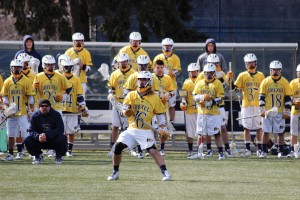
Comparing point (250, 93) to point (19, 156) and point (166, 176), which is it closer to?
point (19, 156)

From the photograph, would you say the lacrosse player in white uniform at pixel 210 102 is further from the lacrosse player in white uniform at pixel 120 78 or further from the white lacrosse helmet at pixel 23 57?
the white lacrosse helmet at pixel 23 57

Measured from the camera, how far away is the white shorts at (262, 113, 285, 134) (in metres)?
24.3

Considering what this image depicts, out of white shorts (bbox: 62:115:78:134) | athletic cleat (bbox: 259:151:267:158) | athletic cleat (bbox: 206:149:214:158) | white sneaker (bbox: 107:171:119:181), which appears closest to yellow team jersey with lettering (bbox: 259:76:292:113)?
athletic cleat (bbox: 259:151:267:158)

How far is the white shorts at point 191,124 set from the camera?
2502 cm

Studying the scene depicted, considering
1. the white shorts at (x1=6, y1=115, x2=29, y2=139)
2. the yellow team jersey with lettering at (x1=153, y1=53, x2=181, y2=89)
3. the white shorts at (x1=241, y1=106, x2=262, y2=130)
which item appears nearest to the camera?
the white shorts at (x1=6, y1=115, x2=29, y2=139)

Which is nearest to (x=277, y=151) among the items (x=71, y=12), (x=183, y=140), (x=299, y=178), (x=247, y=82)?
(x=247, y=82)

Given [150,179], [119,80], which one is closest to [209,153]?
[119,80]

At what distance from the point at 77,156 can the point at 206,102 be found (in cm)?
295

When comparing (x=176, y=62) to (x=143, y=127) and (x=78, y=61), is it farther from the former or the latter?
(x=143, y=127)

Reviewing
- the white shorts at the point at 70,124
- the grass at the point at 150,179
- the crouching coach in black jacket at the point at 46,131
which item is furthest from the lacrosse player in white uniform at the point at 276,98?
the crouching coach in black jacket at the point at 46,131

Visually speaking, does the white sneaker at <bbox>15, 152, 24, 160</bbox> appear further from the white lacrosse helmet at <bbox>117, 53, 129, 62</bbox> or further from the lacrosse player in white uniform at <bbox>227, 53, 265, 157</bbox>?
the lacrosse player in white uniform at <bbox>227, 53, 265, 157</bbox>

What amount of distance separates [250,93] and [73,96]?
3779mm

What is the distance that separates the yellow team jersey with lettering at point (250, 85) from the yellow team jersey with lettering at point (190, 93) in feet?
3.06

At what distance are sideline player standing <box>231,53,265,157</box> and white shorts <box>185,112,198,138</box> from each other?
1.05 meters
